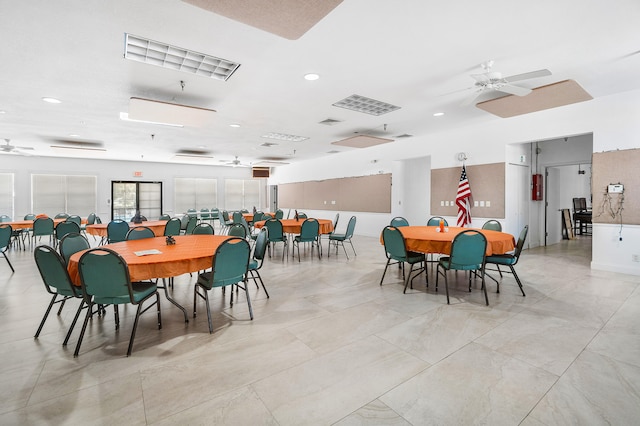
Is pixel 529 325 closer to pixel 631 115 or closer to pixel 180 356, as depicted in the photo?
pixel 180 356

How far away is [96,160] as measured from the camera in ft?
41.5

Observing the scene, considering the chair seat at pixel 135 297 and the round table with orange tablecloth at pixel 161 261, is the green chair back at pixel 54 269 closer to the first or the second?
the round table with orange tablecloth at pixel 161 261

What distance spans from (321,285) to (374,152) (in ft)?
22.2

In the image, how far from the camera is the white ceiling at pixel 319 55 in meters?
2.82

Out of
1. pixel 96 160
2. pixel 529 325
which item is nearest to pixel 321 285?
pixel 529 325

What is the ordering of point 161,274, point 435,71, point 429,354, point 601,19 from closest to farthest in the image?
point 429,354 → point 161,274 → point 601,19 → point 435,71

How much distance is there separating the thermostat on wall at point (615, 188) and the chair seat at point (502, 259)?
290 cm

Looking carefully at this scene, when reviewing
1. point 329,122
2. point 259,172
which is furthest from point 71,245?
point 259,172

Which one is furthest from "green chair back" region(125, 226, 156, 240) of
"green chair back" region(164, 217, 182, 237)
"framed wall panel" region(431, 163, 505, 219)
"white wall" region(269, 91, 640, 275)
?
"white wall" region(269, 91, 640, 275)

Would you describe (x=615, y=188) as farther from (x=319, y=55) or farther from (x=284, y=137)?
(x=284, y=137)

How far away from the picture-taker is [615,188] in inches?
208

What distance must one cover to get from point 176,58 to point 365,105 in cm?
330

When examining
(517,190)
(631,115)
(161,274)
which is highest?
(631,115)

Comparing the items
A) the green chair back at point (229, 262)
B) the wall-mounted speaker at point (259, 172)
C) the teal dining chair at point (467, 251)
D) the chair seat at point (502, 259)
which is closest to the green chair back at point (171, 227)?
the green chair back at point (229, 262)
